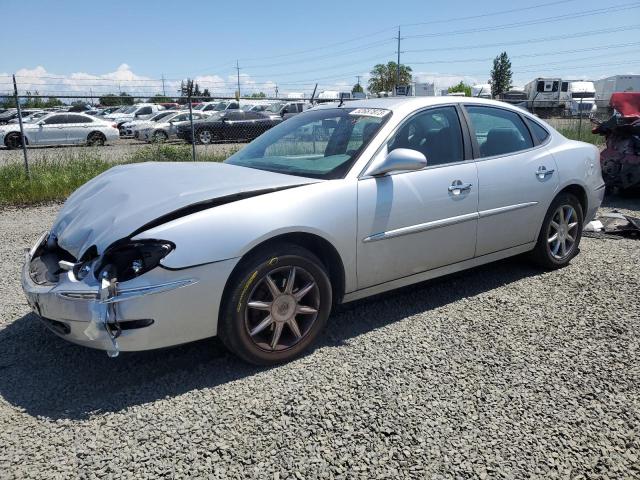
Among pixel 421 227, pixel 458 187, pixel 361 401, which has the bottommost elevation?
pixel 361 401

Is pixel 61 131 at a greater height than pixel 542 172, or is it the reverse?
pixel 61 131

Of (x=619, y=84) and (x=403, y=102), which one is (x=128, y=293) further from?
(x=619, y=84)

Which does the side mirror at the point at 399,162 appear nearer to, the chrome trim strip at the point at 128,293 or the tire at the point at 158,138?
the chrome trim strip at the point at 128,293

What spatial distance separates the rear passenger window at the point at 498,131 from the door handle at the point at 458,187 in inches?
15.1

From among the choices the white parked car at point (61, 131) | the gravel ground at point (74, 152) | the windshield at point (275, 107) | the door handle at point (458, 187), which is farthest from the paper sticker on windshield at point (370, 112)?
the windshield at point (275, 107)

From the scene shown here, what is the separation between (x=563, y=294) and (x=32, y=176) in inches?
318

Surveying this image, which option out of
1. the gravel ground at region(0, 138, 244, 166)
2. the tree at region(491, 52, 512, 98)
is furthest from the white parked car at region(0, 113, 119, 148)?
the tree at region(491, 52, 512, 98)

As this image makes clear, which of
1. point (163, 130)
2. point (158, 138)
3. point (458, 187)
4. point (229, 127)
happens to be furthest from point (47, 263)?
point (163, 130)

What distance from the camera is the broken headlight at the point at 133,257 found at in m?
2.72

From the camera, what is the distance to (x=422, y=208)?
144 inches

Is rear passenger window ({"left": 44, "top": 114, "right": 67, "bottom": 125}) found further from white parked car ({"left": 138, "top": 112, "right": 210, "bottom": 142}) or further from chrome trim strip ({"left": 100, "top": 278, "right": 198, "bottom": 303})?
chrome trim strip ({"left": 100, "top": 278, "right": 198, "bottom": 303})

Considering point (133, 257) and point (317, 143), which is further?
point (317, 143)

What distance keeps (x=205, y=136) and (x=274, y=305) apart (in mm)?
18753

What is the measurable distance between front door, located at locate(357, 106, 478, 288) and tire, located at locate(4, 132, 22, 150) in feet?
62.7
